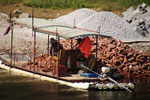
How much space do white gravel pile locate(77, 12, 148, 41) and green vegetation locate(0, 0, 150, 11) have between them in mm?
12869

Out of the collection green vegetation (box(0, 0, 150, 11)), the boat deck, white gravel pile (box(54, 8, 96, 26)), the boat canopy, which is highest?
green vegetation (box(0, 0, 150, 11))

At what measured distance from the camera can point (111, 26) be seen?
28094 millimetres

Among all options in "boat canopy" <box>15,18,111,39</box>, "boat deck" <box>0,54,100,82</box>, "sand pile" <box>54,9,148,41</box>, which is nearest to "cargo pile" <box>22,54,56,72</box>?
"boat deck" <box>0,54,100,82</box>

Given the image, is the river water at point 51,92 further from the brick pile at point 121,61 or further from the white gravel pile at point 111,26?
the white gravel pile at point 111,26

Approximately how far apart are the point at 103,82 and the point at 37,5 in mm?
29728

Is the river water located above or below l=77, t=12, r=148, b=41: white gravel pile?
below

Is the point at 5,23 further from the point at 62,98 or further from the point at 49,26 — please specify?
the point at 62,98

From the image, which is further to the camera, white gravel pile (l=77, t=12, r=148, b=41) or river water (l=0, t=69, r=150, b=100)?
white gravel pile (l=77, t=12, r=148, b=41)

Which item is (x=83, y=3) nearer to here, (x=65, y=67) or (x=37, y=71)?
(x=37, y=71)

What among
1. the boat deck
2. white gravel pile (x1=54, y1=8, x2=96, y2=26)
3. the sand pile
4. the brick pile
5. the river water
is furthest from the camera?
white gravel pile (x1=54, y1=8, x2=96, y2=26)

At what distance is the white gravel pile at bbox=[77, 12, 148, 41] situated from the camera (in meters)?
27.6

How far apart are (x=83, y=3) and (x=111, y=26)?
17927 mm

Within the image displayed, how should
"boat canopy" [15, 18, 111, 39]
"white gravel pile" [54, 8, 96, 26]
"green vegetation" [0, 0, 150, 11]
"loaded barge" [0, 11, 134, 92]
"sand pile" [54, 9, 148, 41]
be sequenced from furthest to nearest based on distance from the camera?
"green vegetation" [0, 0, 150, 11] → "white gravel pile" [54, 8, 96, 26] → "sand pile" [54, 9, 148, 41] → "boat canopy" [15, 18, 111, 39] → "loaded barge" [0, 11, 134, 92]

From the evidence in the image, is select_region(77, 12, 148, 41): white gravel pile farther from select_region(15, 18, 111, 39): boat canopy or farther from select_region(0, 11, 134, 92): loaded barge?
select_region(15, 18, 111, 39): boat canopy
